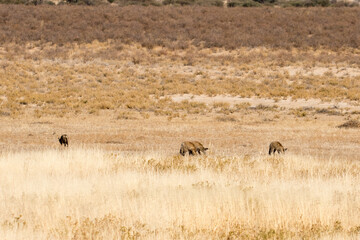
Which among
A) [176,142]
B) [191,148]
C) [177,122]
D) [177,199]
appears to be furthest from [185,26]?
Answer: [177,199]

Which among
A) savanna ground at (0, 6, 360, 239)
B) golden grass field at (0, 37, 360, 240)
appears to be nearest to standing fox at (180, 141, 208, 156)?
golden grass field at (0, 37, 360, 240)

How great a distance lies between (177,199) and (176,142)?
9.18 m

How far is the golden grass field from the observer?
322 inches

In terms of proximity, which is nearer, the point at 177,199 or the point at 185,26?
the point at 177,199

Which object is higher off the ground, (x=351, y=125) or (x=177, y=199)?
(x=177, y=199)

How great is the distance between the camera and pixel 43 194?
9.44m

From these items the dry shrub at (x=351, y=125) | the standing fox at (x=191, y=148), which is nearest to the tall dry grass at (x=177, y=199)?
the standing fox at (x=191, y=148)

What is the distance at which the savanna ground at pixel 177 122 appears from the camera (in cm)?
832

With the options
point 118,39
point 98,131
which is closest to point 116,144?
point 98,131

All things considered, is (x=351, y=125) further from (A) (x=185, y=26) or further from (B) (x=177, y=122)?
(A) (x=185, y=26)

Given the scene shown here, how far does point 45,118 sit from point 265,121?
10.6 meters

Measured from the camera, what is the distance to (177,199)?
9133 mm

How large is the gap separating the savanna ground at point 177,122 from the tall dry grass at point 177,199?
0.03 metres

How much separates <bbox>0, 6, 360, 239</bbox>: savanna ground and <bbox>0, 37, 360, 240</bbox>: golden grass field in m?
0.05
